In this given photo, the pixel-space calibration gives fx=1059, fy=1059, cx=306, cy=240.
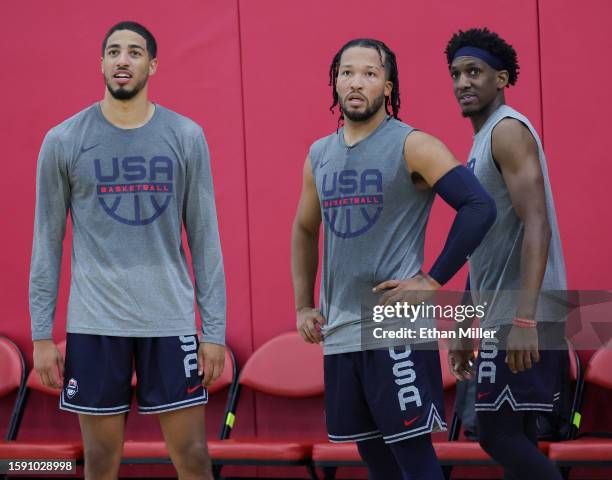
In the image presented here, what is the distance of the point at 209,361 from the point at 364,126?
2.87 ft

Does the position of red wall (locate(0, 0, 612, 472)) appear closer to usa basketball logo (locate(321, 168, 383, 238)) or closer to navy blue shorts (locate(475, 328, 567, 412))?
navy blue shorts (locate(475, 328, 567, 412))

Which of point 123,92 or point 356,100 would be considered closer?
point 356,100

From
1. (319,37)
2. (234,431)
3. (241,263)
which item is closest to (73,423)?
(234,431)

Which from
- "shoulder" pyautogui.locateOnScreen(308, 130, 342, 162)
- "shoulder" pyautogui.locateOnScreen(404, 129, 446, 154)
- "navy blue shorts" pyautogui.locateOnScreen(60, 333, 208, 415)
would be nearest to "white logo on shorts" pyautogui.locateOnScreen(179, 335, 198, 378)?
"navy blue shorts" pyautogui.locateOnScreen(60, 333, 208, 415)

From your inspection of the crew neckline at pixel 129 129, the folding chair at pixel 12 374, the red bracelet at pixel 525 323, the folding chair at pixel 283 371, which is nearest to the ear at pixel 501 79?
the red bracelet at pixel 525 323

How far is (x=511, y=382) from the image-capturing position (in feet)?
11.0

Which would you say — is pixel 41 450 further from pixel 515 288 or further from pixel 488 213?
pixel 488 213

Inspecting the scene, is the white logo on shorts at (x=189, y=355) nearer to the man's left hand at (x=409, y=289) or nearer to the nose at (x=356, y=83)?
the man's left hand at (x=409, y=289)

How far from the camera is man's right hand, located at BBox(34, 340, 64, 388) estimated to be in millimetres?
3260

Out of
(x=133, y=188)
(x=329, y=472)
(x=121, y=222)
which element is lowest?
(x=329, y=472)

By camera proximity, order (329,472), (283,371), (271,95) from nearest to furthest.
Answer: (329,472), (283,371), (271,95)

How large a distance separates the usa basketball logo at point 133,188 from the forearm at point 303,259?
1.53 feet

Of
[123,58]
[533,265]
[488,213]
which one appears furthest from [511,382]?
[123,58]

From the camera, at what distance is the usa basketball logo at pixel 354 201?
3107 mm
